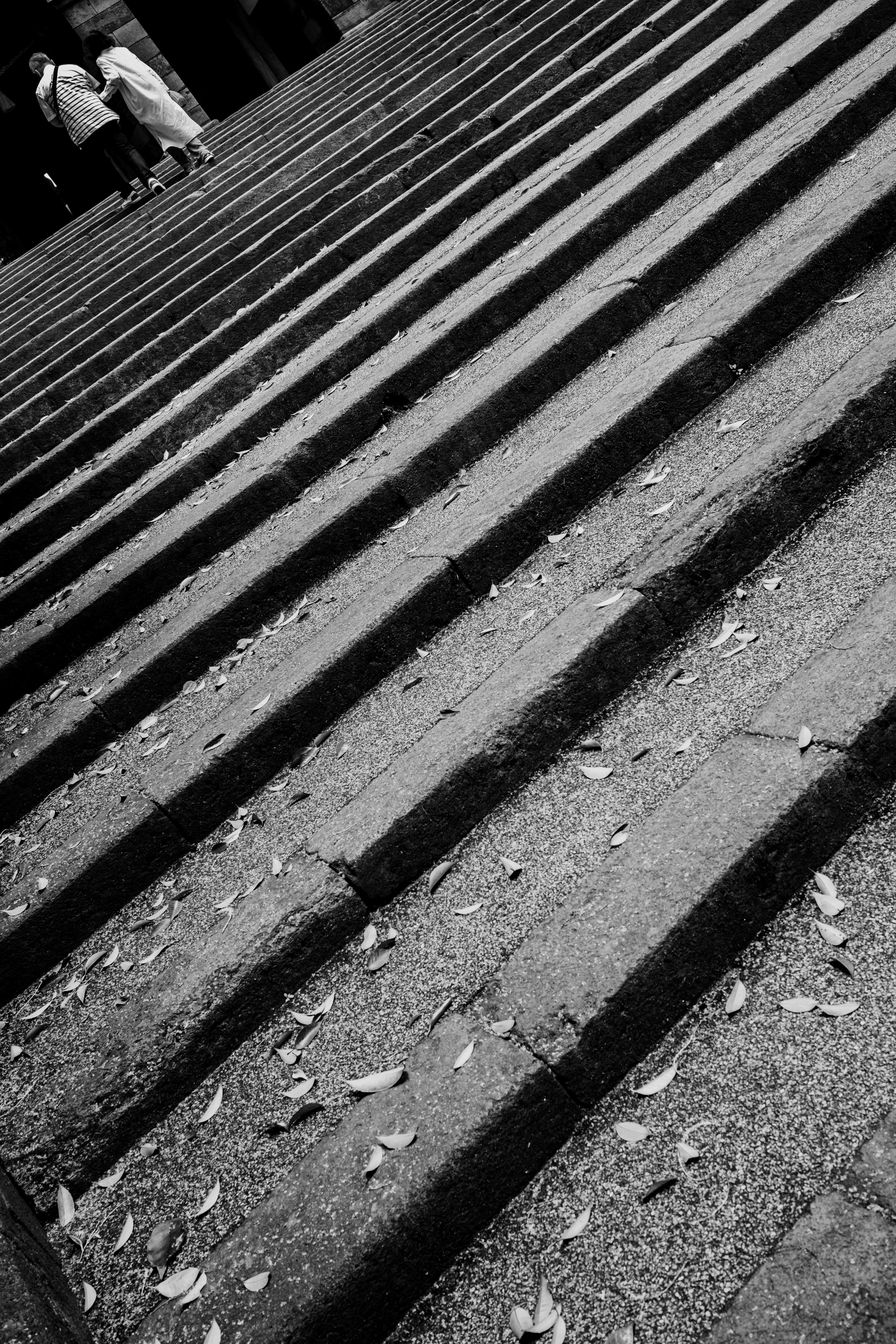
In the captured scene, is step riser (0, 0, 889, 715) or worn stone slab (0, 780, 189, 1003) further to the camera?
step riser (0, 0, 889, 715)

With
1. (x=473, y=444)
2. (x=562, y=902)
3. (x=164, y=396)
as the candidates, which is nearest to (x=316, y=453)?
(x=473, y=444)

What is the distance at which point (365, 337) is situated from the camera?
4.88 m

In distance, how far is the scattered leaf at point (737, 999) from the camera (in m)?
1.83

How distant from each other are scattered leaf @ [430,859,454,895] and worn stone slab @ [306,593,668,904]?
0.04 m

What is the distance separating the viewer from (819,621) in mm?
2408

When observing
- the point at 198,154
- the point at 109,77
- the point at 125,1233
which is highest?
the point at 109,77

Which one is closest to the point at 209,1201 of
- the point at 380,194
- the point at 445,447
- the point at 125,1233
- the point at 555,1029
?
the point at 125,1233

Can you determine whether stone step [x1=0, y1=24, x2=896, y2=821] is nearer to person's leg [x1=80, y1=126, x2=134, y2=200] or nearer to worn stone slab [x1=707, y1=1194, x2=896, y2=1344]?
worn stone slab [x1=707, y1=1194, x2=896, y2=1344]

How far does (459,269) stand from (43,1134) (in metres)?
4.56

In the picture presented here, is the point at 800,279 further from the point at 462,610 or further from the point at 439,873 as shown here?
the point at 439,873

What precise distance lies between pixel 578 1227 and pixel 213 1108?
0.96m

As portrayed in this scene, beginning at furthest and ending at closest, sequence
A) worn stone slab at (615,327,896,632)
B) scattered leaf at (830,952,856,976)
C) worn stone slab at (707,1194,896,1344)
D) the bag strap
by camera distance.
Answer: the bag strap, worn stone slab at (615,327,896,632), scattered leaf at (830,952,856,976), worn stone slab at (707,1194,896,1344)

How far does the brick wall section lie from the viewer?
526 inches

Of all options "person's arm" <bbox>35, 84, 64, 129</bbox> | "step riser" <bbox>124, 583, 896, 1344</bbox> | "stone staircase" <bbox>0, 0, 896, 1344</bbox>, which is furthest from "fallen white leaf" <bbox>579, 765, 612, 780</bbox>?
"person's arm" <bbox>35, 84, 64, 129</bbox>
